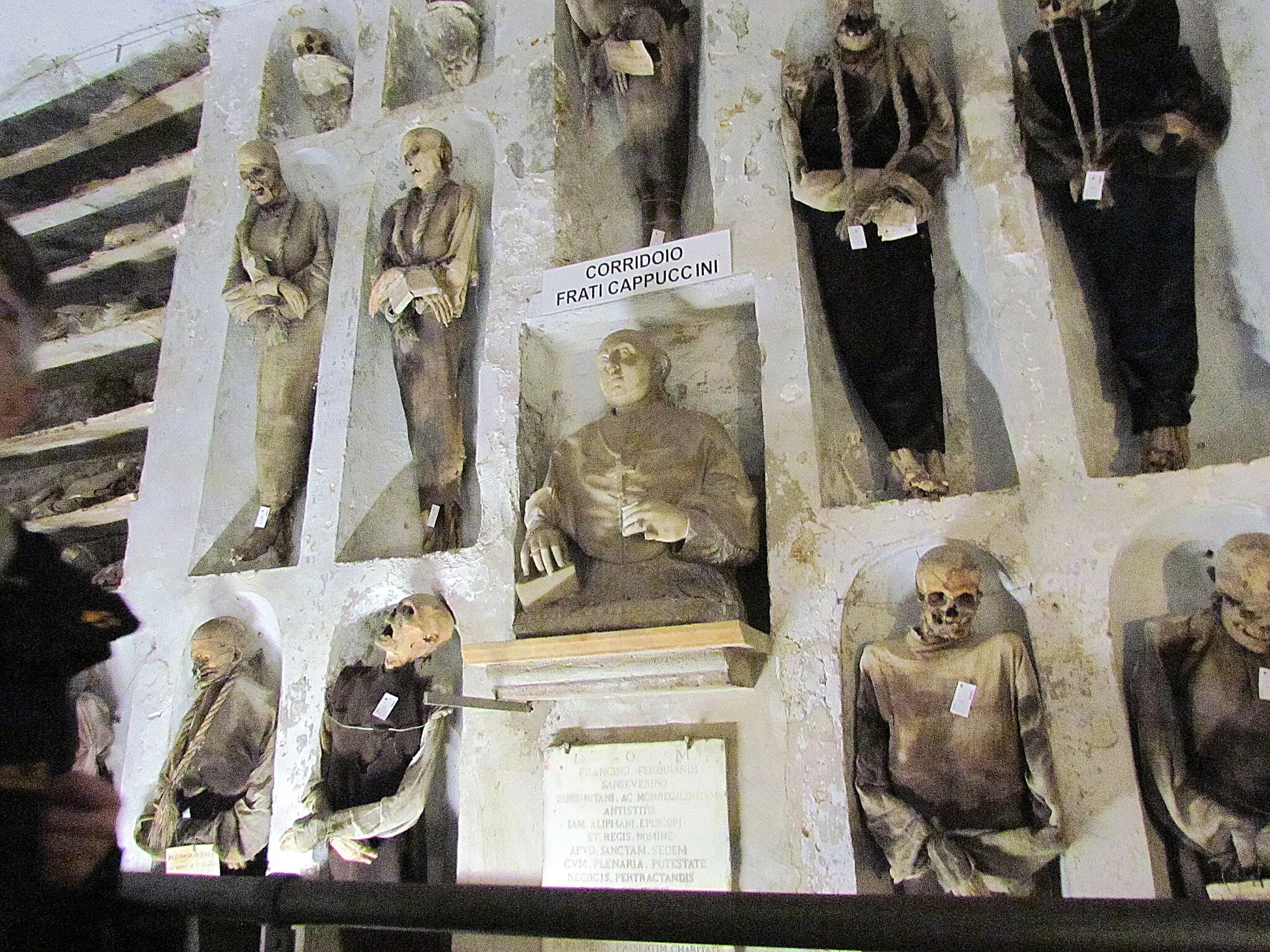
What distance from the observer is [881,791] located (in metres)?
3.31

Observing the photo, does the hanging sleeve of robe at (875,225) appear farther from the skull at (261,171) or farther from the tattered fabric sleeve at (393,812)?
the skull at (261,171)

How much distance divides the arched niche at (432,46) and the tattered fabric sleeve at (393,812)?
3453 mm

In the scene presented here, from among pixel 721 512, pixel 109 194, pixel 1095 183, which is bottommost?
pixel 721 512

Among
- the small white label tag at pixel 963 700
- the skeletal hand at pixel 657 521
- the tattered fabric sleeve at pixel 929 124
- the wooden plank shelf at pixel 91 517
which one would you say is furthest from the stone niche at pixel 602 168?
the wooden plank shelf at pixel 91 517

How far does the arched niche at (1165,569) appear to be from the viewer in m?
3.26

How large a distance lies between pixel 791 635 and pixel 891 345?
4.10ft

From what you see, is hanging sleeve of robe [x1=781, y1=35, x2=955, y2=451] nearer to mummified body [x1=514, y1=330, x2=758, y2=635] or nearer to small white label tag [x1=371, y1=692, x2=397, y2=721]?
mummified body [x1=514, y1=330, x2=758, y2=635]

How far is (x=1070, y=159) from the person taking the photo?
3.77 meters

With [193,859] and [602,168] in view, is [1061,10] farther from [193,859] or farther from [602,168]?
[193,859]

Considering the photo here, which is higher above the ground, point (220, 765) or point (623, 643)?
point (623, 643)

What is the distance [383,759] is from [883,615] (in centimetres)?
210

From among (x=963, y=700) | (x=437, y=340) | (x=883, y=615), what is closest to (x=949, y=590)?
(x=963, y=700)

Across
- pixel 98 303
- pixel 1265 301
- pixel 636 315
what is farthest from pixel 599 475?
pixel 98 303

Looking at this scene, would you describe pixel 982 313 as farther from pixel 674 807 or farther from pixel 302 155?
pixel 302 155
